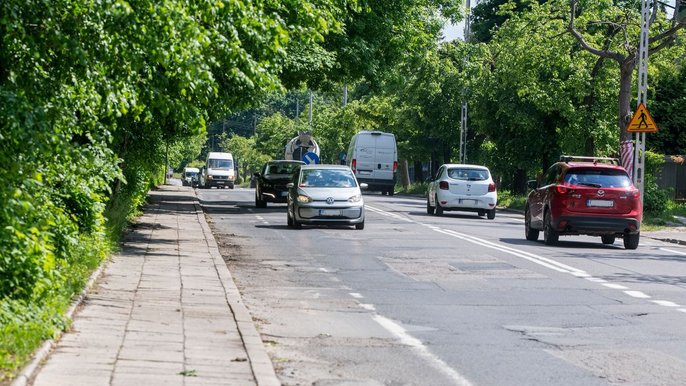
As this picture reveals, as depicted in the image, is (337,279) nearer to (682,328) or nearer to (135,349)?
(682,328)

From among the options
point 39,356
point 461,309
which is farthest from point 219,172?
point 39,356

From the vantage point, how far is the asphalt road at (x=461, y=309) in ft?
31.1

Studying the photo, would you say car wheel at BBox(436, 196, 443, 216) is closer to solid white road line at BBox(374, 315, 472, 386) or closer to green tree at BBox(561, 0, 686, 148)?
green tree at BBox(561, 0, 686, 148)

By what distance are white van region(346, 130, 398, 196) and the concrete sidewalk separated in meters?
49.1

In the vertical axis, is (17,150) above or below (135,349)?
above

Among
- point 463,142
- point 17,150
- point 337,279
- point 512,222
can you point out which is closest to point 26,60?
point 17,150

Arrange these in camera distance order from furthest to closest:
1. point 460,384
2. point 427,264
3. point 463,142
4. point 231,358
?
point 463,142 < point 427,264 < point 231,358 < point 460,384

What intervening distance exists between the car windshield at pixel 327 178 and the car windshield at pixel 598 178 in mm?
6336

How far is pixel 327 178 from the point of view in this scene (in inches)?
1172

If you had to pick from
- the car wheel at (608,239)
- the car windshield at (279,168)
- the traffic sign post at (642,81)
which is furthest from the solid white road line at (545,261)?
the car windshield at (279,168)

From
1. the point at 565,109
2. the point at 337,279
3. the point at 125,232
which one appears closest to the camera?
the point at 337,279

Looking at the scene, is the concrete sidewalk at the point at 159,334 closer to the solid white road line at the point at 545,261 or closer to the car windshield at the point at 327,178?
the solid white road line at the point at 545,261

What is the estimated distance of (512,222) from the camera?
3641 cm

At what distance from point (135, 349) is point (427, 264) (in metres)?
10.3
